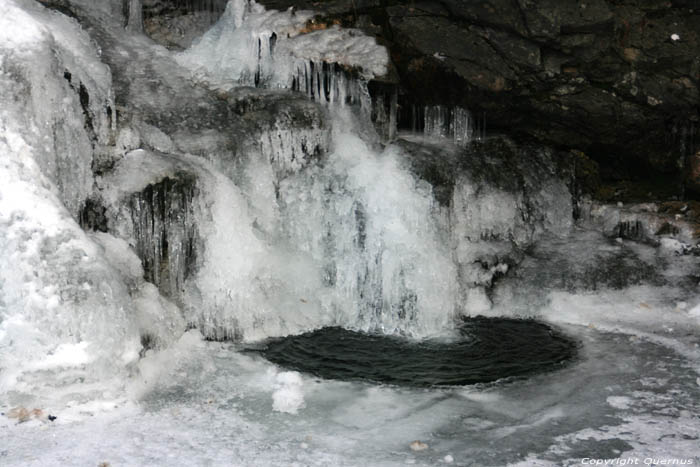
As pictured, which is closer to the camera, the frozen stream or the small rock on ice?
the small rock on ice

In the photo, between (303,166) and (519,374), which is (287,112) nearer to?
(303,166)

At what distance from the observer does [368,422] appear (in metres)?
4.43

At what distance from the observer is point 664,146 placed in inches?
310

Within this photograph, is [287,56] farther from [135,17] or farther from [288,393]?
[288,393]

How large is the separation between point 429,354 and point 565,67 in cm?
346

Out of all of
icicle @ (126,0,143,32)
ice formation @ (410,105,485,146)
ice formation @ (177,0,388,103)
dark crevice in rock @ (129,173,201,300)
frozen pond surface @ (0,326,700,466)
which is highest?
icicle @ (126,0,143,32)

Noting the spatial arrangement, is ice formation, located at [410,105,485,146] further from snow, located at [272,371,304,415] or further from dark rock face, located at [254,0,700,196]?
snow, located at [272,371,304,415]

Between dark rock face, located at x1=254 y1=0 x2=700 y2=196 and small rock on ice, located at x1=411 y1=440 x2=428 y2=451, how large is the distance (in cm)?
457

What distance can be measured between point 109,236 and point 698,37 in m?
5.82

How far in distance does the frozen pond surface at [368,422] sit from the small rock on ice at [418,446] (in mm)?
40

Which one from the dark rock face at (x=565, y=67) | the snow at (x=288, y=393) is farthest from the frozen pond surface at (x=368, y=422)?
the dark rock face at (x=565, y=67)

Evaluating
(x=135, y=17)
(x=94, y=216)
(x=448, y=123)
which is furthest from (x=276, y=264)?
(x=135, y=17)

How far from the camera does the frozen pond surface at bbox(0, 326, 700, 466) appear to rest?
3.94 metres

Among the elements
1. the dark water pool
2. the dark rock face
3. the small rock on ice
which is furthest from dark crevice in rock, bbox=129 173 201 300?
the dark rock face
